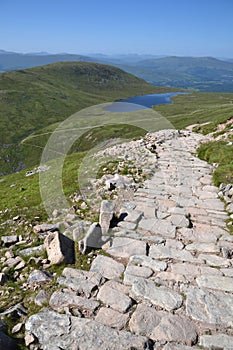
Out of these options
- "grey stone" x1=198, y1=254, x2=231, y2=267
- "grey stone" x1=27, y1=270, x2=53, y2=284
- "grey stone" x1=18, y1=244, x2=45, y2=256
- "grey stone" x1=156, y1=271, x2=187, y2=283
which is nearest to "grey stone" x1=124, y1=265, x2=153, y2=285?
"grey stone" x1=156, y1=271, x2=187, y2=283

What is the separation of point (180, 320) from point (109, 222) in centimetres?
473

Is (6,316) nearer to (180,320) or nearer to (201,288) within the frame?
(180,320)

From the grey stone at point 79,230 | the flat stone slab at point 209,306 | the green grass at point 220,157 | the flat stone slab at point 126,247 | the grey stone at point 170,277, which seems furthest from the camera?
the green grass at point 220,157

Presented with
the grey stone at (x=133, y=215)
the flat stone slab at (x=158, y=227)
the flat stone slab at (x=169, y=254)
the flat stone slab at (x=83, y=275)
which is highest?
the grey stone at (x=133, y=215)

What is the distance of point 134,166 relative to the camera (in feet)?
58.5

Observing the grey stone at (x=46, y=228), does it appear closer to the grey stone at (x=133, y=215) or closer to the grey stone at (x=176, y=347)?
the grey stone at (x=133, y=215)

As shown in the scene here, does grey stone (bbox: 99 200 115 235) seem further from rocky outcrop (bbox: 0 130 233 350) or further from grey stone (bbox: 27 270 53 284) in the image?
grey stone (bbox: 27 270 53 284)

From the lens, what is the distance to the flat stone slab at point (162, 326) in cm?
596

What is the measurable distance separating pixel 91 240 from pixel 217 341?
15.8ft

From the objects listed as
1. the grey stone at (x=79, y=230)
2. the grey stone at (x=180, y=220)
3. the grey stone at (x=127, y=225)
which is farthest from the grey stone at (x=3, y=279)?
the grey stone at (x=180, y=220)

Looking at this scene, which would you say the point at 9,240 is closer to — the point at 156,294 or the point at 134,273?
the point at 134,273

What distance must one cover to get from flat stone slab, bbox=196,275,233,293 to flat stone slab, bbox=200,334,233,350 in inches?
61.4

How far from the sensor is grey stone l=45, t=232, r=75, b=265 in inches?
344

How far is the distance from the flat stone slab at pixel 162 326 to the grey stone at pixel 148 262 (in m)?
1.68
